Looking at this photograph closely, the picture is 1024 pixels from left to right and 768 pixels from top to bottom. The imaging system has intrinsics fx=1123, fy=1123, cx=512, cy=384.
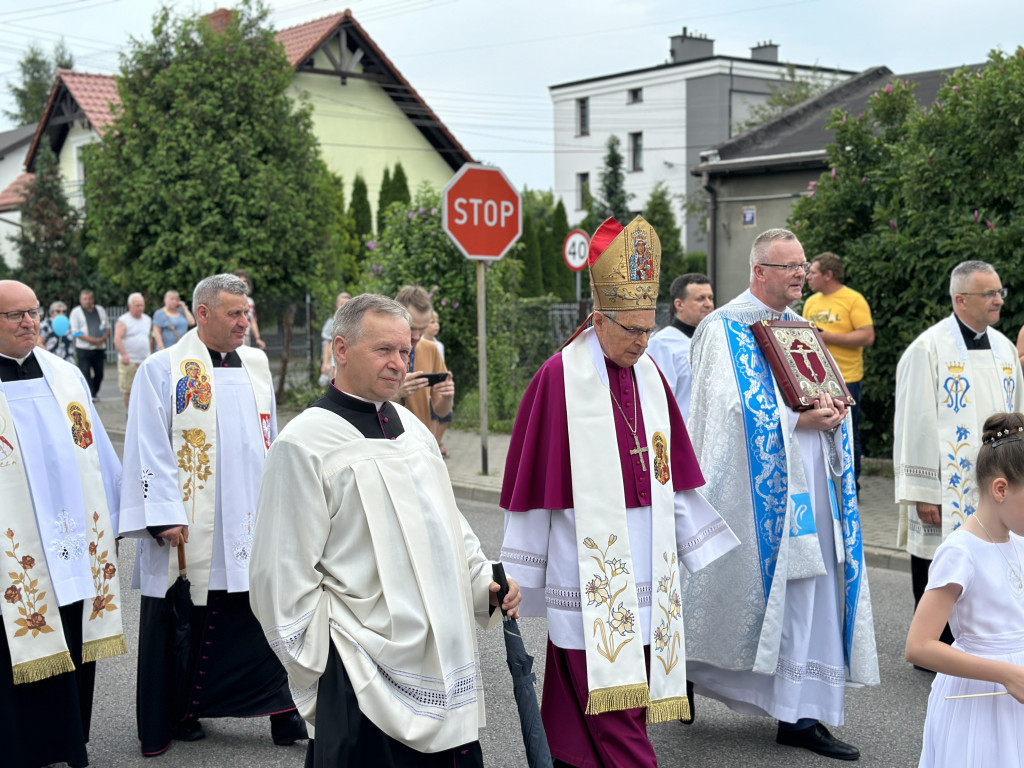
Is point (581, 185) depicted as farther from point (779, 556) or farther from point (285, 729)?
point (285, 729)

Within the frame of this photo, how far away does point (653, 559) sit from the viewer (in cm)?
400

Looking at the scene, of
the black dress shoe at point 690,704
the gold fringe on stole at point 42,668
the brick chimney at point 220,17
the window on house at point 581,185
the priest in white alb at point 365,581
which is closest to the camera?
the priest in white alb at point 365,581

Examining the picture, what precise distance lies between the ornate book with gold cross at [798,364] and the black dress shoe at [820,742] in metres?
1.42

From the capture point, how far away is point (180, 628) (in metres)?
4.94

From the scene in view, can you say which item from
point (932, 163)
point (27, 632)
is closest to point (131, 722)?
point (27, 632)

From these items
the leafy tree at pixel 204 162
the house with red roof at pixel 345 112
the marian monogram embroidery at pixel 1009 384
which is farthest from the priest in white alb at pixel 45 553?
the house with red roof at pixel 345 112

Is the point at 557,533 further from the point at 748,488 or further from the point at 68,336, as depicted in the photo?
the point at 68,336

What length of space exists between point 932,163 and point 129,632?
8.00m

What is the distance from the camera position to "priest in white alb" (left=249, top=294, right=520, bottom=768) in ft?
10.2

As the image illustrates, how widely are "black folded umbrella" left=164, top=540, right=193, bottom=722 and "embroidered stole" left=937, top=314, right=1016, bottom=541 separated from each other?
3.91 metres

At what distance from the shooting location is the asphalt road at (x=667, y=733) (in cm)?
484

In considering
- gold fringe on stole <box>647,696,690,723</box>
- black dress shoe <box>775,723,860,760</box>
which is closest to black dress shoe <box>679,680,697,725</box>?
black dress shoe <box>775,723,860,760</box>

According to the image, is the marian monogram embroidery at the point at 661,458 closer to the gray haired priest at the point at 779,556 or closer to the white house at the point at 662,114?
the gray haired priest at the point at 779,556

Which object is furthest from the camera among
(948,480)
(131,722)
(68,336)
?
(68,336)
